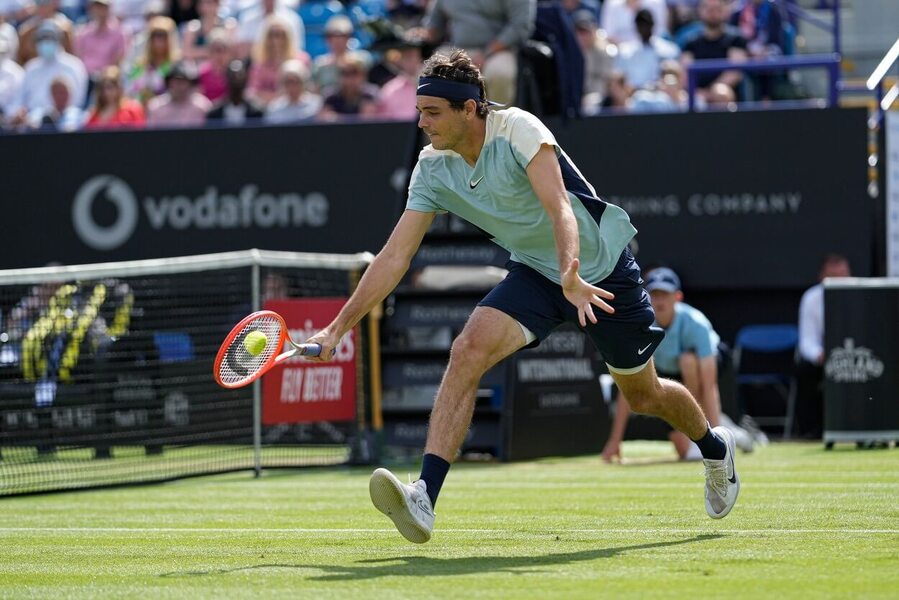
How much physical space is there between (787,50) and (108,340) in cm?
853

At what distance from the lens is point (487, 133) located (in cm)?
683

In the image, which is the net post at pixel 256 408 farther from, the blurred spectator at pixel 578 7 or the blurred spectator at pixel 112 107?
the blurred spectator at pixel 578 7

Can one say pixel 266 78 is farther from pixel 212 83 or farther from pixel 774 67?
pixel 774 67

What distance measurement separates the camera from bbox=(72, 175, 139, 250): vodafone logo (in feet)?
55.2

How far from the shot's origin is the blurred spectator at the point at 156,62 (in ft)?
62.7

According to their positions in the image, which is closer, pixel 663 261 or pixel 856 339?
pixel 856 339

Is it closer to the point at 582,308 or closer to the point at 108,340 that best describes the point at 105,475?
the point at 108,340

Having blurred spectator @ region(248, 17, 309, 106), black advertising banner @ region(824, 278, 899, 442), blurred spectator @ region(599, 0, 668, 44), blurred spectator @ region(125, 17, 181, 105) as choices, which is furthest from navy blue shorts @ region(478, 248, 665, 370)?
blurred spectator @ region(125, 17, 181, 105)

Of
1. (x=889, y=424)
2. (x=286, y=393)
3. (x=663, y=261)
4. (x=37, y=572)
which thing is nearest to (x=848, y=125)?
(x=663, y=261)

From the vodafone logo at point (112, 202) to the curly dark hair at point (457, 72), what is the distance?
10451mm

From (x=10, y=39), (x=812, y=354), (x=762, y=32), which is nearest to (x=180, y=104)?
(x=10, y=39)

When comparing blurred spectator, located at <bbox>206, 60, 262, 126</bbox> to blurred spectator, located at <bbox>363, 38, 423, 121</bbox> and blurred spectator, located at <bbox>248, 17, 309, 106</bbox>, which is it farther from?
blurred spectator, located at <bbox>363, 38, 423, 121</bbox>

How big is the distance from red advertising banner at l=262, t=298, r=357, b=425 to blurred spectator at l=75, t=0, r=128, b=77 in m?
9.01

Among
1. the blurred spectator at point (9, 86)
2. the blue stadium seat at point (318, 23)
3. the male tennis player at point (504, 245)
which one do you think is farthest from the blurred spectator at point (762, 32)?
the male tennis player at point (504, 245)
